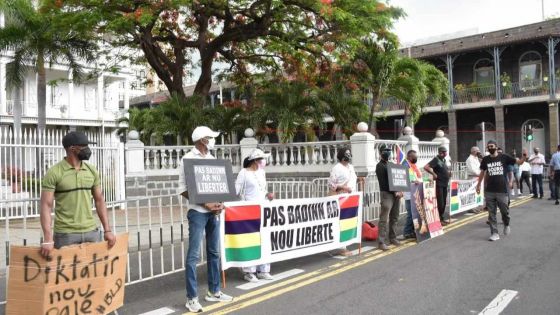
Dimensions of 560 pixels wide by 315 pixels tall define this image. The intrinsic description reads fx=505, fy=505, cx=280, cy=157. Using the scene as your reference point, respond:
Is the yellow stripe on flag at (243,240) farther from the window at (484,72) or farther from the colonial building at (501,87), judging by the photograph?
the window at (484,72)

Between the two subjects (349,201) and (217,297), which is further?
(349,201)

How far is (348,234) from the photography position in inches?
312

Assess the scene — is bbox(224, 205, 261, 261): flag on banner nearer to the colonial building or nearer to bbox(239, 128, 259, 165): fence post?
bbox(239, 128, 259, 165): fence post

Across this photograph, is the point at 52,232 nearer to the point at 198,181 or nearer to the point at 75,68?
the point at 198,181

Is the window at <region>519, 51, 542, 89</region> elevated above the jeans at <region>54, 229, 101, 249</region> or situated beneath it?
elevated above

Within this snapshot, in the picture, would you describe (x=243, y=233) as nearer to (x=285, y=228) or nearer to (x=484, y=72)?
(x=285, y=228)

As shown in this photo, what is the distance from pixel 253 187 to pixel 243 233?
0.64 metres

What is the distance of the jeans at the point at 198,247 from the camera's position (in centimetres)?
521

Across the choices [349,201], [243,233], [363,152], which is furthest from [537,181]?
[243,233]

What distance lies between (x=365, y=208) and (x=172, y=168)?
279 inches

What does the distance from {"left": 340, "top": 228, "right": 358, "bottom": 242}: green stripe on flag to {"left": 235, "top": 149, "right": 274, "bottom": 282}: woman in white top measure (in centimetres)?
162

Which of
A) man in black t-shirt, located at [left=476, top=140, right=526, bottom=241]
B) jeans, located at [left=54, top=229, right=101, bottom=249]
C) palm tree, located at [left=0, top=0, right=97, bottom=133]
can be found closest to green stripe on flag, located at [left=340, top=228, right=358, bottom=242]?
man in black t-shirt, located at [left=476, top=140, right=526, bottom=241]

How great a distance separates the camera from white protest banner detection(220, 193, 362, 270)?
20.4ft

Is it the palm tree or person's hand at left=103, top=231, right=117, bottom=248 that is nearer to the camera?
person's hand at left=103, top=231, right=117, bottom=248
